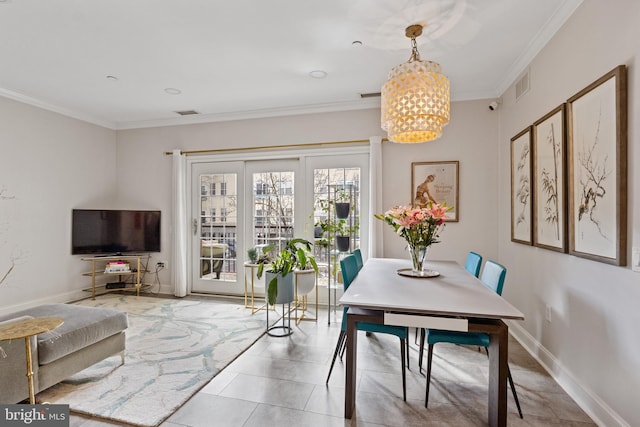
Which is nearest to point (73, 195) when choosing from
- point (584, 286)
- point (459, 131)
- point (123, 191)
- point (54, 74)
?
point (123, 191)

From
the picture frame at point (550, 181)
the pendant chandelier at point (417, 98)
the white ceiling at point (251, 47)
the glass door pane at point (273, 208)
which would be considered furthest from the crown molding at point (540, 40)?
the glass door pane at point (273, 208)

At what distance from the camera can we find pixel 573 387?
2123 mm

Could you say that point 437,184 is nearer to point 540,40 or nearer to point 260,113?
point 540,40

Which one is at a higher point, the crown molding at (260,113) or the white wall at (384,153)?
the crown molding at (260,113)

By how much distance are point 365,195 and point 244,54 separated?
2.14 m

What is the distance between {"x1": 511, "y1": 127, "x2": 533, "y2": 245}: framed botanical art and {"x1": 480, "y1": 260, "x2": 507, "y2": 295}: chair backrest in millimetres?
636

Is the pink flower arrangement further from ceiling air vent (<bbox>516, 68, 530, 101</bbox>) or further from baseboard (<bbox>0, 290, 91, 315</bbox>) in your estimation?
baseboard (<bbox>0, 290, 91, 315</bbox>)

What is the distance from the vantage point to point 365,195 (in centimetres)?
410

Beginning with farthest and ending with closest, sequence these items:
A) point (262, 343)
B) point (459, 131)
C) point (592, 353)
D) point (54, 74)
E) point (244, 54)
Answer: point (459, 131)
point (54, 74)
point (262, 343)
point (244, 54)
point (592, 353)

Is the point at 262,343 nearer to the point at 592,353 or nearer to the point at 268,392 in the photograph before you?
the point at 268,392

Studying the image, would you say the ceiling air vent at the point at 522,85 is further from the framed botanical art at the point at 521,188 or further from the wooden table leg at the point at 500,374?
the wooden table leg at the point at 500,374

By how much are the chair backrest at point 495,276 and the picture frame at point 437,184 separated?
4.43ft

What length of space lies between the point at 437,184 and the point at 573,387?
2291 millimetres

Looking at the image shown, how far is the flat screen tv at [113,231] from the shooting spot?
14.6 ft
